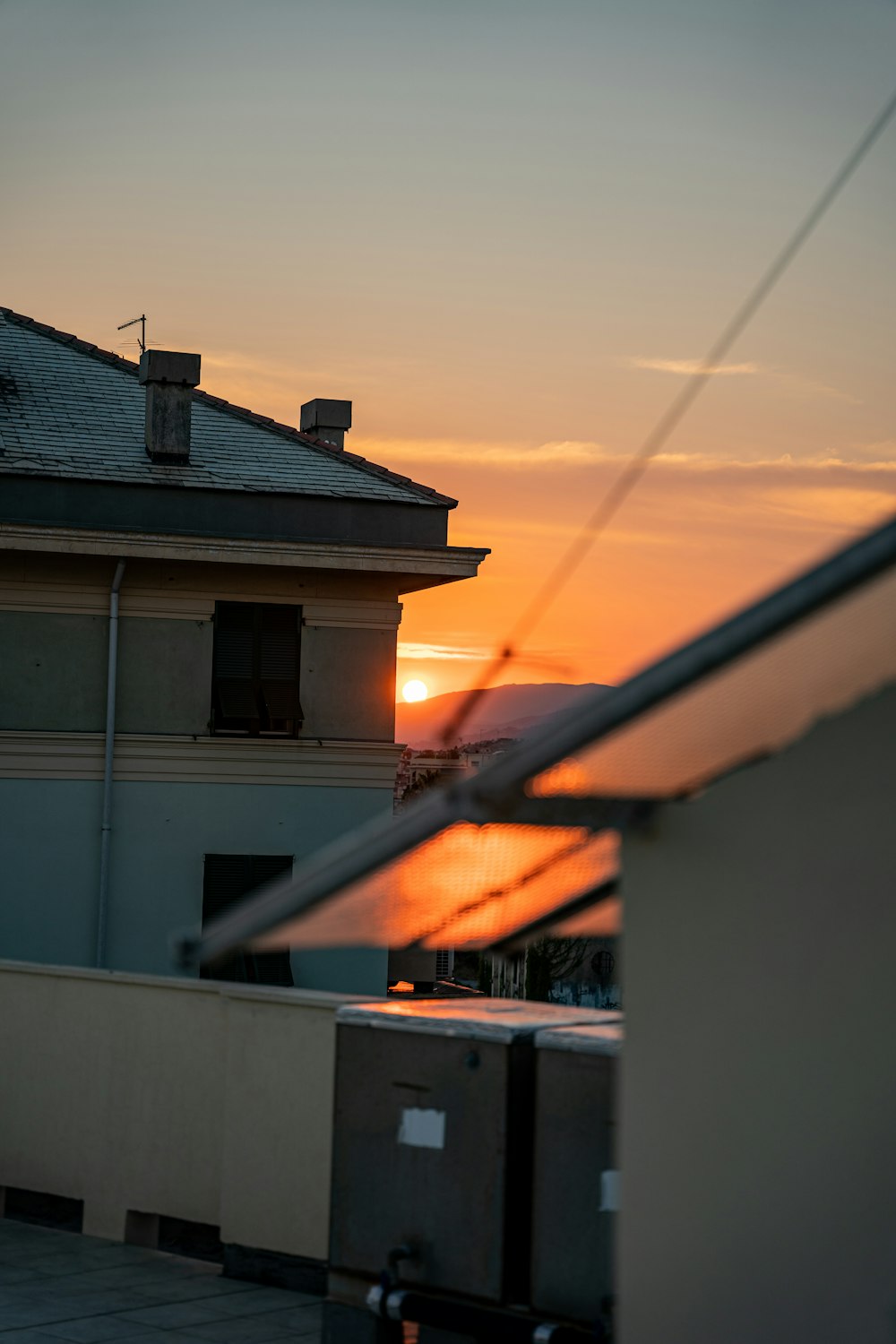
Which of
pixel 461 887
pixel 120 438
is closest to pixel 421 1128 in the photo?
pixel 461 887

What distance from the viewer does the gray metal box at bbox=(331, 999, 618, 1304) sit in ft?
17.7

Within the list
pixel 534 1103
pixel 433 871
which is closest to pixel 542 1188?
pixel 534 1103

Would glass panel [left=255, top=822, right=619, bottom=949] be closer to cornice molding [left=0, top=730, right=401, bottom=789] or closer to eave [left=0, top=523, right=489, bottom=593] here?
eave [left=0, top=523, right=489, bottom=593]

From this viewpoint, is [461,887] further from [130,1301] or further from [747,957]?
[130,1301]

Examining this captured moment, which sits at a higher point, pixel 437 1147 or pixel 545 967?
pixel 437 1147

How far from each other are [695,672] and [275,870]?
2450cm

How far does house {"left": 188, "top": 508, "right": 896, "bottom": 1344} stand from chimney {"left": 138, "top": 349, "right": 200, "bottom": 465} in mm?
24584

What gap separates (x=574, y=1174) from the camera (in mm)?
5324

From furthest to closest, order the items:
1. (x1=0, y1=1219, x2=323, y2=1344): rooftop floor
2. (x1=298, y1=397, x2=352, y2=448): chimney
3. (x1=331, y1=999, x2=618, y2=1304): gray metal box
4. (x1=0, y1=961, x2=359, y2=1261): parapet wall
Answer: (x1=298, y1=397, x2=352, y2=448): chimney < (x1=0, y1=961, x2=359, y2=1261): parapet wall < (x1=0, y1=1219, x2=323, y2=1344): rooftop floor < (x1=331, y1=999, x2=618, y2=1304): gray metal box

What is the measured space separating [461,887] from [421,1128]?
1.03 meters

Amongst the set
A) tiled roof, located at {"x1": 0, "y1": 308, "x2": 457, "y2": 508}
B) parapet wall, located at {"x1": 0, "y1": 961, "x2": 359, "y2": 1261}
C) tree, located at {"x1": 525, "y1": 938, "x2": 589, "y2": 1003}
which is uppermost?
tiled roof, located at {"x1": 0, "y1": 308, "x2": 457, "y2": 508}

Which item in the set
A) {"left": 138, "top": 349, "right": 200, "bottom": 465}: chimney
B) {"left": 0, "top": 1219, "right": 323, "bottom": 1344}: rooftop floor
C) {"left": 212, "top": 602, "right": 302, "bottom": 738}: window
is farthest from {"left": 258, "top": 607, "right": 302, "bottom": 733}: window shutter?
{"left": 0, "top": 1219, "right": 323, "bottom": 1344}: rooftop floor

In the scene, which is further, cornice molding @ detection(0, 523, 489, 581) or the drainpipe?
the drainpipe

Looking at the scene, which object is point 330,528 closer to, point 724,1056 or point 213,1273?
point 213,1273
